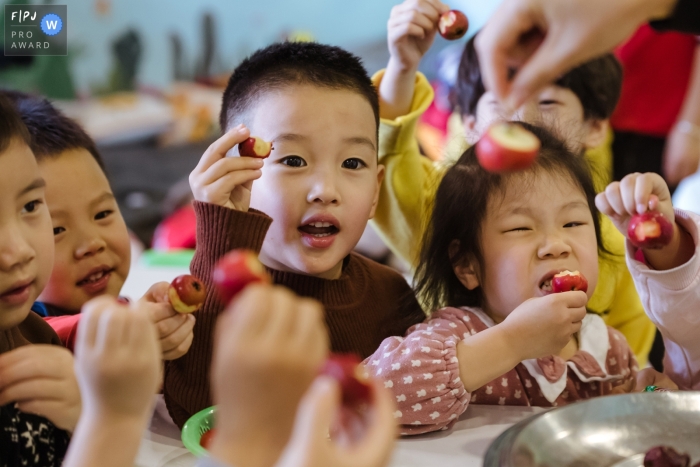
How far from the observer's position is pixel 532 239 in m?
1.09

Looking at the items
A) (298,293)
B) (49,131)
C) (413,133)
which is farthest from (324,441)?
(413,133)

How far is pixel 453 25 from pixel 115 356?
0.97 meters

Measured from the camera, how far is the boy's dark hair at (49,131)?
47.4 inches

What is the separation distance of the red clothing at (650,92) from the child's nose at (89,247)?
6.98ft

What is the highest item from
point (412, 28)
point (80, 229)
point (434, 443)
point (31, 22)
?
point (412, 28)

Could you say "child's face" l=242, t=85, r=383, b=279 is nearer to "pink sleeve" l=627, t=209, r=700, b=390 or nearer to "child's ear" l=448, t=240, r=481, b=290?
"child's ear" l=448, t=240, r=481, b=290

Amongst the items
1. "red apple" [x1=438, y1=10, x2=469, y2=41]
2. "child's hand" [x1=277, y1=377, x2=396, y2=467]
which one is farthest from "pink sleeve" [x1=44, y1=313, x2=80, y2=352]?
"red apple" [x1=438, y1=10, x2=469, y2=41]

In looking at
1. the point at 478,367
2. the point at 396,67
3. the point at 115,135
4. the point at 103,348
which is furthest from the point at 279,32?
the point at 103,348

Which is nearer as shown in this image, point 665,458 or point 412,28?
point 665,458

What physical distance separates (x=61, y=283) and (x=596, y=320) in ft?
2.90

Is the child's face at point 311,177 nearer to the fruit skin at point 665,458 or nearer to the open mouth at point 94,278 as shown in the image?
the open mouth at point 94,278

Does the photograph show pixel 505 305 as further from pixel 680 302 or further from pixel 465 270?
pixel 680 302

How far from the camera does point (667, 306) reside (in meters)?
1.09

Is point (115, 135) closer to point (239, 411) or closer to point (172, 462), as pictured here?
point (172, 462)
